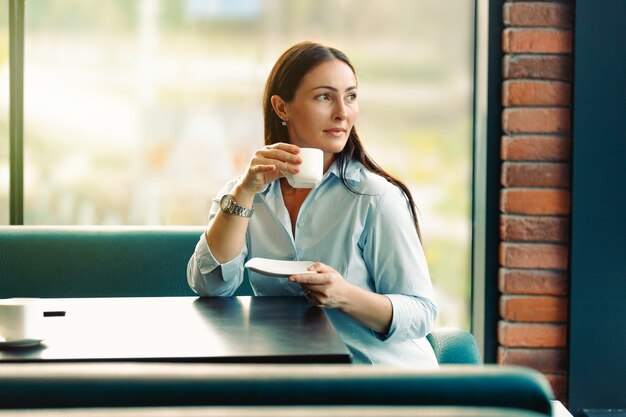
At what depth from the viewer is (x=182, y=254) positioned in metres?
2.55

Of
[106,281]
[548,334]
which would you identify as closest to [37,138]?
[106,281]

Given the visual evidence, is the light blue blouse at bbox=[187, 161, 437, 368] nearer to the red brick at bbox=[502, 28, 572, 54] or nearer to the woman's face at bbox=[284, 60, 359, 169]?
the woman's face at bbox=[284, 60, 359, 169]

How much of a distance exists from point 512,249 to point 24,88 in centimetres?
184

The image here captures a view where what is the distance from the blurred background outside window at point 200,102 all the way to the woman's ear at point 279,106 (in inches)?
38.0

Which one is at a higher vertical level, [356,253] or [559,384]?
[356,253]

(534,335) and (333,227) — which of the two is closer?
(333,227)

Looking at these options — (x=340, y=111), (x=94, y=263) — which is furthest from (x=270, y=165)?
(x=94, y=263)

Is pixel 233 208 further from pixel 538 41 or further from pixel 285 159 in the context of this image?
pixel 538 41

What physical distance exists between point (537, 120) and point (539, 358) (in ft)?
2.75

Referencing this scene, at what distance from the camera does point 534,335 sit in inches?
114

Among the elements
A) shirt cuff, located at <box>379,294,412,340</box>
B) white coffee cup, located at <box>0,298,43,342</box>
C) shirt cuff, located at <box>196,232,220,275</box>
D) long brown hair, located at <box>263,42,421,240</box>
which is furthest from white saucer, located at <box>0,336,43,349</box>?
long brown hair, located at <box>263,42,421,240</box>

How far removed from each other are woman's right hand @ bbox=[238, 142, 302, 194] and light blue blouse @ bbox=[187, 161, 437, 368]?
151 millimetres

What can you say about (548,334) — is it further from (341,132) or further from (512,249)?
(341,132)

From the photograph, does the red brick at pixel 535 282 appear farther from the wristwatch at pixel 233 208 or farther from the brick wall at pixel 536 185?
the wristwatch at pixel 233 208
